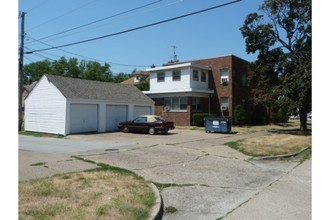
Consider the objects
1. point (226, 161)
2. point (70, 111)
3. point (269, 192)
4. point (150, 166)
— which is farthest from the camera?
point (70, 111)

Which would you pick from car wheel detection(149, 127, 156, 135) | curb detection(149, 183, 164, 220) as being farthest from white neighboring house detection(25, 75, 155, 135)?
curb detection(149, 183, 164, 220)

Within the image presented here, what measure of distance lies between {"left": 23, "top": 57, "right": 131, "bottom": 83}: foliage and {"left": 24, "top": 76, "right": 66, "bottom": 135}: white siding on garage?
45625 mm

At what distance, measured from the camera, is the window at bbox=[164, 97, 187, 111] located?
3322 cm

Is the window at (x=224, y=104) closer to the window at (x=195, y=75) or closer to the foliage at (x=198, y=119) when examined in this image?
the foliage at (x=198, y=119)

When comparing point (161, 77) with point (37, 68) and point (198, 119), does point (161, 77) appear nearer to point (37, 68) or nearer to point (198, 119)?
point (198, 119)

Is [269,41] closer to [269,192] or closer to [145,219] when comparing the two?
[269,192]

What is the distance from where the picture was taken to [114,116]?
28344 millimetres

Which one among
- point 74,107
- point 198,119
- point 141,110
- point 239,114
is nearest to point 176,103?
point 198,119

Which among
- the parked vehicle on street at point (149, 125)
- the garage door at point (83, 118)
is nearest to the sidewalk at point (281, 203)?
the parked vehicle on street at point (149, 125)

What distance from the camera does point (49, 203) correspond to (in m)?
6.15

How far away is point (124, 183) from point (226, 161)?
5582 mm

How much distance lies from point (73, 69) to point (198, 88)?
48758 mm

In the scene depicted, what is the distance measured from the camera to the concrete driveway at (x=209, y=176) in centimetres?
658
